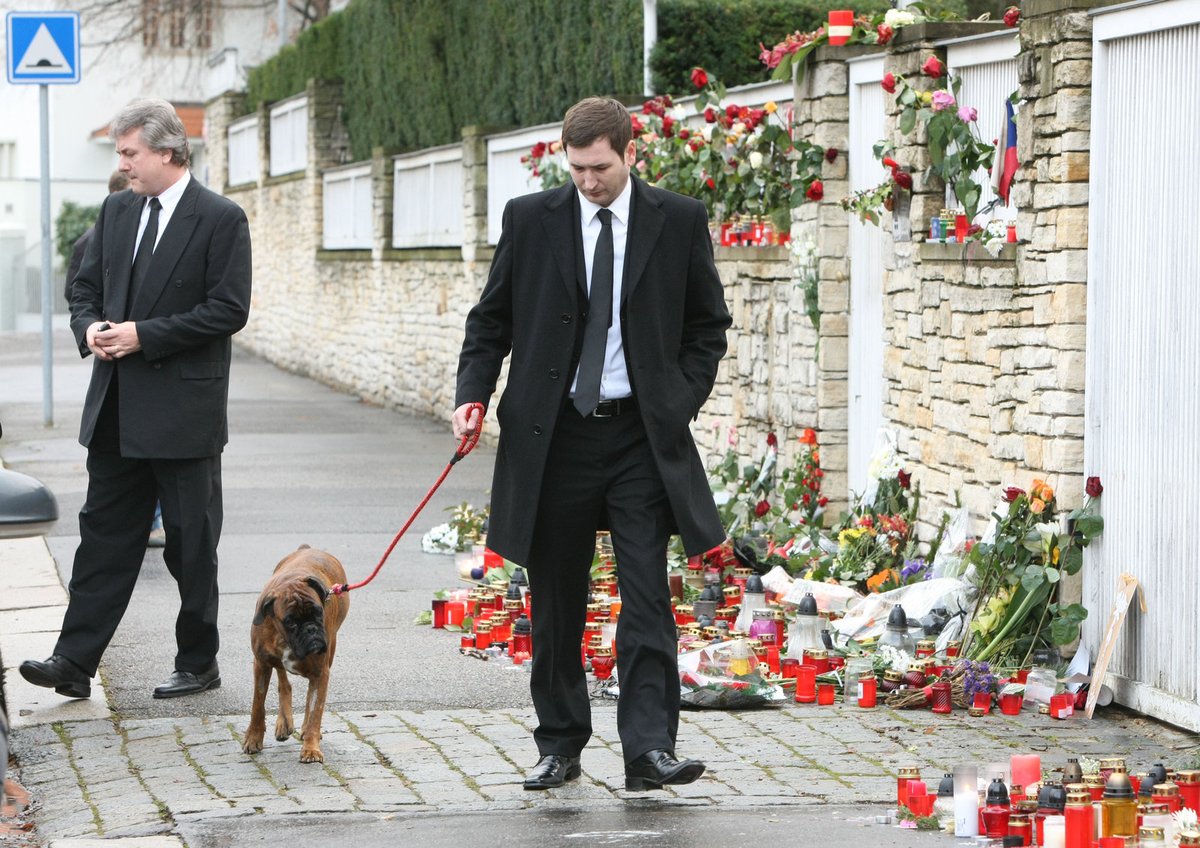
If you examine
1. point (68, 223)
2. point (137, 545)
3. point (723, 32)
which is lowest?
point (137, 545)

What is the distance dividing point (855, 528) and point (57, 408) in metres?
12.0

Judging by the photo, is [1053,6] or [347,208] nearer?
[1053,6]

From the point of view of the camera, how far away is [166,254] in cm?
686

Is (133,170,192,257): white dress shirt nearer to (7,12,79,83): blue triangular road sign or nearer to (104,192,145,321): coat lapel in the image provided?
(104,192,145,321): coat lapel

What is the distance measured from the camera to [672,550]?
968cm

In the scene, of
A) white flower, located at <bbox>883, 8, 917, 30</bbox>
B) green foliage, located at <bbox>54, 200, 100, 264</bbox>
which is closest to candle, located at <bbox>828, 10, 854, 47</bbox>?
white flower, located at <bbox>883, 8, 917, 30</bbox>

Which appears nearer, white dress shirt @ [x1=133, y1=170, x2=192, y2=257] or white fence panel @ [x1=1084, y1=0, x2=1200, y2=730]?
white fence panel @ [x1=1084, y1=0, x2=1200, y2=730]

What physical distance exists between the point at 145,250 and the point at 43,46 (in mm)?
9912

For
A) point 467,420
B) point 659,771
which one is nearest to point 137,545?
point 467,420

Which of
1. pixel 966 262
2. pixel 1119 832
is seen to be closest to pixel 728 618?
pixel 966 262

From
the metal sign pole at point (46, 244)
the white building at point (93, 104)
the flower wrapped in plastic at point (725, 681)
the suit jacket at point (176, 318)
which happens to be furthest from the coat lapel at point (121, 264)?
the white building at point (93, 104)

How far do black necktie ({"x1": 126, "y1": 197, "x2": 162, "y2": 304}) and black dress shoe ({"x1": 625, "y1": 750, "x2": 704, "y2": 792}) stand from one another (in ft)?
8.89

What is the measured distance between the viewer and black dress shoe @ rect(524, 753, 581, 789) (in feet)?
18.0

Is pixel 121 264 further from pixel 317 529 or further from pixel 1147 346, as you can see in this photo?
pixel 317 529
